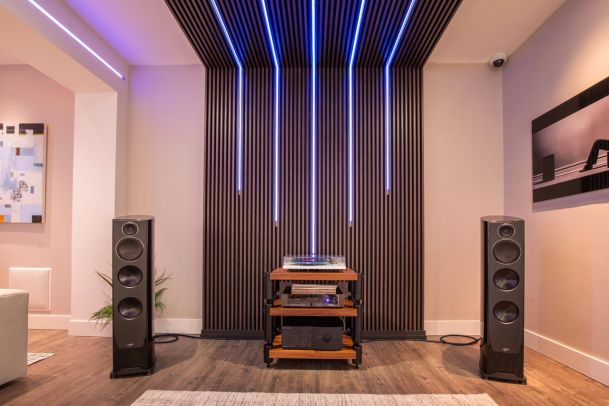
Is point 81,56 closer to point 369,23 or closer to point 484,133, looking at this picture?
point 369,23

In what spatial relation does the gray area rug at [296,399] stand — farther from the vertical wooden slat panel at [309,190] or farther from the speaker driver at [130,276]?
the vertical wooden slat panel at [309,190]

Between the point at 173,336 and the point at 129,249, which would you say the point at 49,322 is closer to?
the point at 173,336

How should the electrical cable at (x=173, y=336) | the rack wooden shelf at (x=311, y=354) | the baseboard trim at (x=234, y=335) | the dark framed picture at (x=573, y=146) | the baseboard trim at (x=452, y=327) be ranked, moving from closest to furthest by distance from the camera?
the dark framed picture at (x=573, y=146)
the rack wooden shelf at (x=311, y=354)
the electrical cable at (x=173, y=336)
the baseboard trim at (x=234, y=335)
the baseboard trim at (x=452, y=327)

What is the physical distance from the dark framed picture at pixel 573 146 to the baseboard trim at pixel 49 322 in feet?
13.1

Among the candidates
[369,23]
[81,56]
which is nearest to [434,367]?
[369,23]

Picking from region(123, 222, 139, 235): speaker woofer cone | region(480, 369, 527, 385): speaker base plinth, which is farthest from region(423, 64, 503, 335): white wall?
region(123, 222, 139, 235): speaker woofer cone

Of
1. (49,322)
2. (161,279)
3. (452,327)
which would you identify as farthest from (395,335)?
(49,322)

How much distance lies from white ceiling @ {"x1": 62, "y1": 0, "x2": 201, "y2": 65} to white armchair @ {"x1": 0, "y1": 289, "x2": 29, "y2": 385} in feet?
6.21

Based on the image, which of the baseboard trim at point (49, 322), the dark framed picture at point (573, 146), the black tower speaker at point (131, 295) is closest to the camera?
the dark framed picture at point (573, 146)

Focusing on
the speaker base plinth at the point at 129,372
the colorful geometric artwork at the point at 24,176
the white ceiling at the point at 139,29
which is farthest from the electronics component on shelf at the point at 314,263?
the colorful geometric artwork at the point at 24,176

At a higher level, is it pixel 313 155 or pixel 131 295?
pixel 313 155

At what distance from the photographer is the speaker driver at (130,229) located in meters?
2.63

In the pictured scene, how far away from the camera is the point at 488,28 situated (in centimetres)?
322

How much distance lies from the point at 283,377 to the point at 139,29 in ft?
8.59
